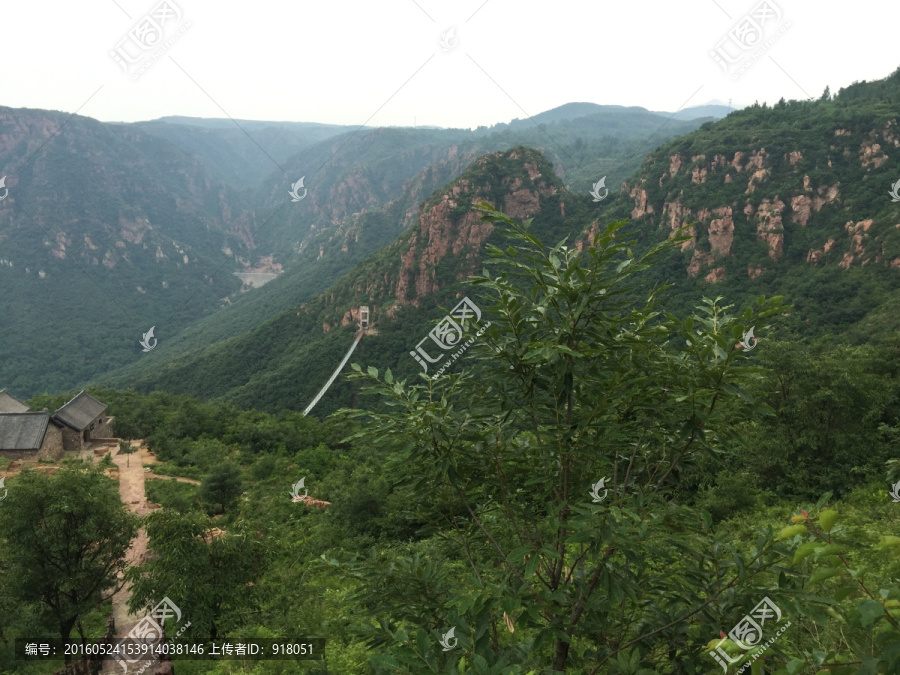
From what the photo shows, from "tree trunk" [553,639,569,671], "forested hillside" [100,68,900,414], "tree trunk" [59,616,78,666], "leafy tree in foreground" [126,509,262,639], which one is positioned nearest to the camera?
"tree trunk" [553,639,569,671]

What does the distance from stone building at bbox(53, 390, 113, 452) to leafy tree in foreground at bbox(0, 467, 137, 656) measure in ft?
62.7

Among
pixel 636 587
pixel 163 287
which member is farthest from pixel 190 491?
pixel 163 287

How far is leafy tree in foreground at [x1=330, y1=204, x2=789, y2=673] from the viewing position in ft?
9.94

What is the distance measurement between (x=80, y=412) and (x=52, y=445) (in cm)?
288

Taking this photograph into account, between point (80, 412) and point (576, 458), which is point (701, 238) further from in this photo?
point (576, 458)

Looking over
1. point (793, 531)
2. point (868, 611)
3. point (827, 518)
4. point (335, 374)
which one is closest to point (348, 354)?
point (335, 374)

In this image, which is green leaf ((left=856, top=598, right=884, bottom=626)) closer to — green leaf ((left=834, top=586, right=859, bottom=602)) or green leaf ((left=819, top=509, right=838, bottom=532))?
green leaf ((left=834, top=586, right=859, bottom=602))

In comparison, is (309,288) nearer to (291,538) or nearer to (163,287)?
(163,287)

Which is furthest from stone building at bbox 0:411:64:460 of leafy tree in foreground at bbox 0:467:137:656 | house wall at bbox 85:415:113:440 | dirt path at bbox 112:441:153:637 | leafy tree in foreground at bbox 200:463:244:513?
leafy tree in foreground at bbox 0:467:137:656

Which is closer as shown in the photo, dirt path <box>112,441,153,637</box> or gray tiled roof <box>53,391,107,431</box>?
dirt path <box>112,441,153,637</box>

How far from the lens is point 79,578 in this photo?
1041cm

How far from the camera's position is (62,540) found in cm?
1035

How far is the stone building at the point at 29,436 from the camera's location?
963 inches

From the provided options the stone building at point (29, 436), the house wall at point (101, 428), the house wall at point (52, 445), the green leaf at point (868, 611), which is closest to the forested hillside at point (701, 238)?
the house wall at point (101, 428)
